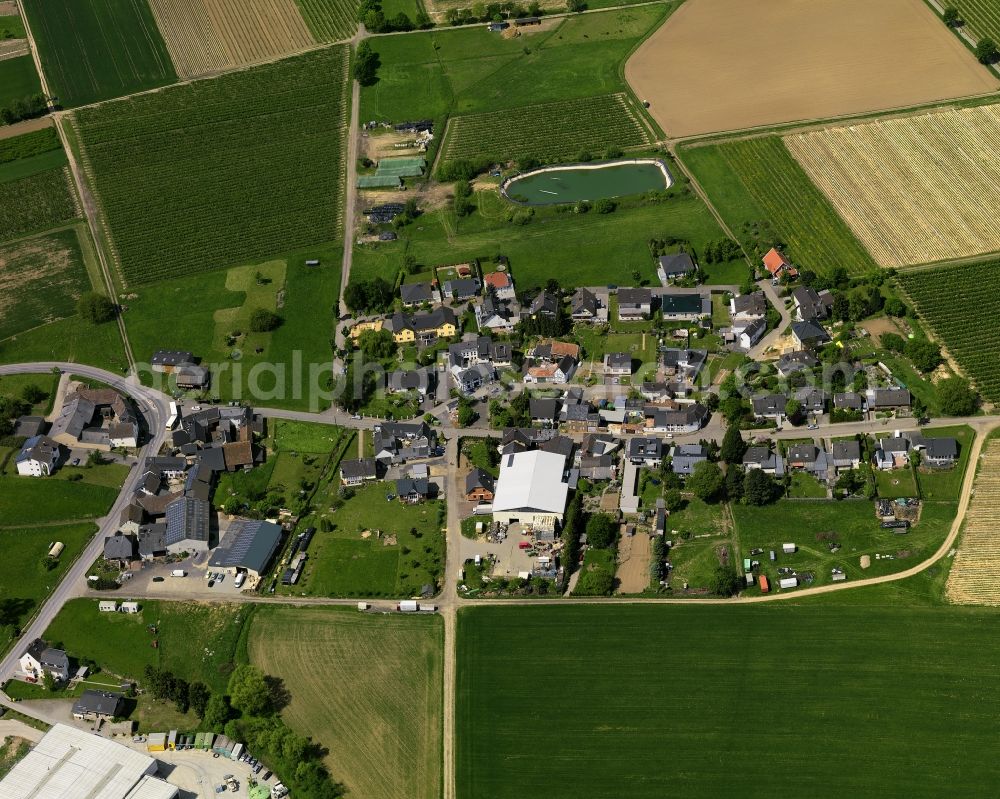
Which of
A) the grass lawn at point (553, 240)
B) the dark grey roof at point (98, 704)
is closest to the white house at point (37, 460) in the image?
the dark grey roof at point (98, 704)

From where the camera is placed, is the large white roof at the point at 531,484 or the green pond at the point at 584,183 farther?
the green pond at the point at 584,183

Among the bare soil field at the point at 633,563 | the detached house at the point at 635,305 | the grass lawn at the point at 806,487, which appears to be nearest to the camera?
the bare soil field at the point at 633,563

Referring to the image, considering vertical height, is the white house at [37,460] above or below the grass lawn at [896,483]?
above

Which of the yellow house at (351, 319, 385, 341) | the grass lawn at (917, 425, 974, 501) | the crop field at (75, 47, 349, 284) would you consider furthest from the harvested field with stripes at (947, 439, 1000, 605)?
the crop field at (75, 47, 349, 284)

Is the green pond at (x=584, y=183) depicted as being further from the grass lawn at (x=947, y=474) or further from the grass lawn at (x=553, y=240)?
the grass lawn at (x=947, y=474)

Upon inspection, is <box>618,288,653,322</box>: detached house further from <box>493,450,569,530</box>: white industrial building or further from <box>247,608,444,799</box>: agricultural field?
<box>247,608,444,799</box>: agricultural field

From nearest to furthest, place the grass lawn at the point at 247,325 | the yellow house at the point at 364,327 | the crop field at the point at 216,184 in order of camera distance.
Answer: the grass lawn at the point at 247,325 → the yellow house at the point at 364,327 → the crop field at the point at 216,184
